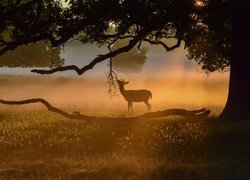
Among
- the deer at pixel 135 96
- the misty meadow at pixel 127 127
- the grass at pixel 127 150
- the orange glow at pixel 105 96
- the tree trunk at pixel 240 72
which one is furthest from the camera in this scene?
the orange glow at pixel 105 96

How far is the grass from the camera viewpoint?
13258 millimetres

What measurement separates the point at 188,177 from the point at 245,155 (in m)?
3.69

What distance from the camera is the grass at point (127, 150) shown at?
43.5ft

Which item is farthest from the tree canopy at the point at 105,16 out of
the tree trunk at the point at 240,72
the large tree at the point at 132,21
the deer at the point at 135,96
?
the deer at the point at 135,96

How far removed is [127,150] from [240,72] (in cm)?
791

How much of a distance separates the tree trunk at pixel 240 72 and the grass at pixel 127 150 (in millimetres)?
1183

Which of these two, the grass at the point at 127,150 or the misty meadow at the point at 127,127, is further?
the misty meadow at the point at 127,127

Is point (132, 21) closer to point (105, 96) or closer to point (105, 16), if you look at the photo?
point (105, 16)

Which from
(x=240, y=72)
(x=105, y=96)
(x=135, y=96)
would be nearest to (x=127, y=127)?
(x=240, y=72)

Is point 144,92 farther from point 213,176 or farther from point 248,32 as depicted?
point 213,176

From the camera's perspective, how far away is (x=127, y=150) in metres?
16.6

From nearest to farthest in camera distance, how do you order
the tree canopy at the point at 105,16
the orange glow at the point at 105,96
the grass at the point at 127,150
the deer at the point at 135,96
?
1. the grass at the point at 127,150
2. the tree canopy at the point at 105,16
3. the deer at the point at 135,96
4. the orange glow at the point at 105,96

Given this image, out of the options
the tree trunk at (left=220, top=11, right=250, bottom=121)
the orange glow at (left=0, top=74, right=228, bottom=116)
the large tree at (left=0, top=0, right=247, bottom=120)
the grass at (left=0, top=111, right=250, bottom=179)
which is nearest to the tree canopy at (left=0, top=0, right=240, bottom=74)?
the large tree at (left=0, top=0, right=247, bottom=120)

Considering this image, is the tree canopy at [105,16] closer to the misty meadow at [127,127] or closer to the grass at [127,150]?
the misty meadow at [127,127]
